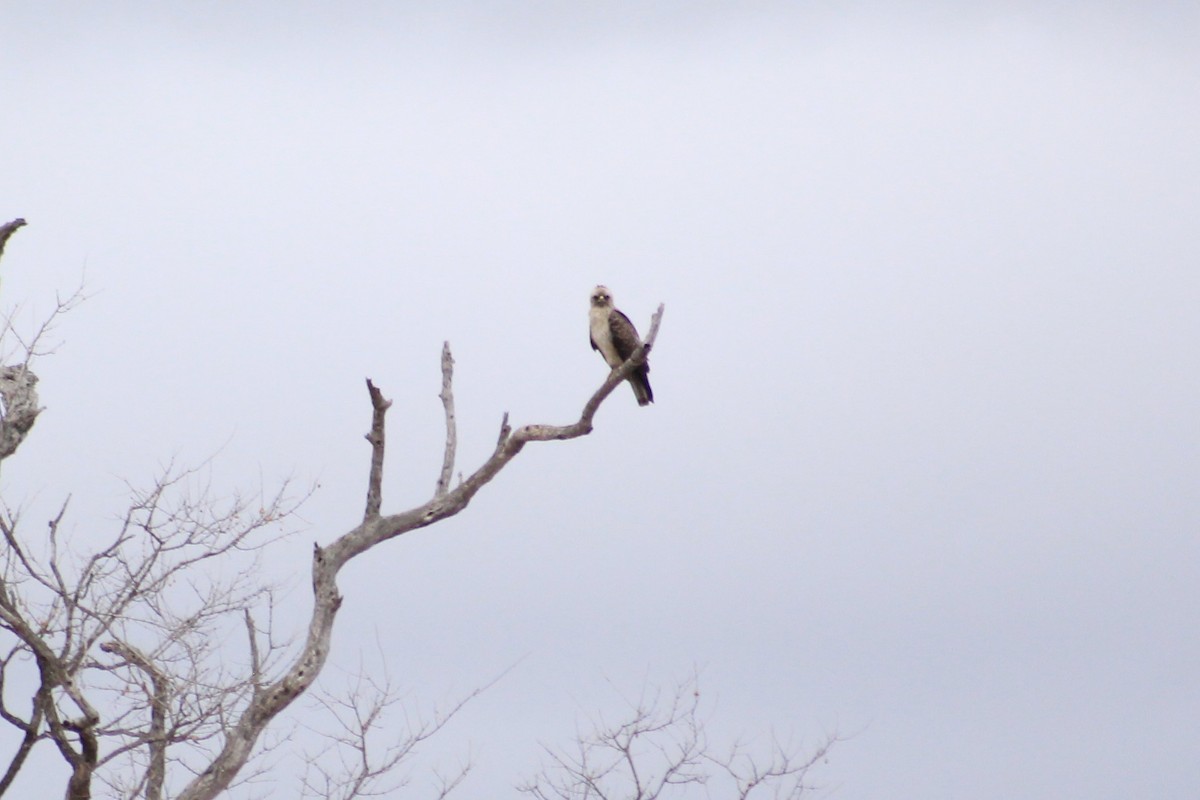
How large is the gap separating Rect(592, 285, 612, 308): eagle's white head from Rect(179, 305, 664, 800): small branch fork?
19.8ft

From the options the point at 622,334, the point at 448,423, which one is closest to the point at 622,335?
the point at 622,334

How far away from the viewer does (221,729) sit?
9703 mm

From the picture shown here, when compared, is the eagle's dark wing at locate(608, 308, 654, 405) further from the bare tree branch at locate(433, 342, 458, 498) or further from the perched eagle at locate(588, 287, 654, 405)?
the bare tree branch at locate(433, 342, 458, 498)

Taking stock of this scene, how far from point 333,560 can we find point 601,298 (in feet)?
22.7

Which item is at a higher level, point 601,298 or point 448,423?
point 601,298

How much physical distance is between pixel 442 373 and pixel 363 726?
415 cm

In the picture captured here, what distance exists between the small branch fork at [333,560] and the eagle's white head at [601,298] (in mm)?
6039

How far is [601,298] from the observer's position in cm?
1482

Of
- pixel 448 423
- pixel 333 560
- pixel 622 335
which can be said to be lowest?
pixel 333 560

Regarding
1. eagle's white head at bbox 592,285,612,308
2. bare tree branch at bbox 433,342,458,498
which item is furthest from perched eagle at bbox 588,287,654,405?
bare tree branch at bbox 433,342,458,498

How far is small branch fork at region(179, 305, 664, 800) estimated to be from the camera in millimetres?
8219

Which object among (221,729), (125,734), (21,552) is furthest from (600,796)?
(21,552)

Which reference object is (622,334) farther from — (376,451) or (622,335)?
(376,451)

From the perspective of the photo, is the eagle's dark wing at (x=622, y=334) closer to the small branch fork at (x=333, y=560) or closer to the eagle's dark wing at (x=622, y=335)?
the eagle's dark wing at (x=622, y=335)
